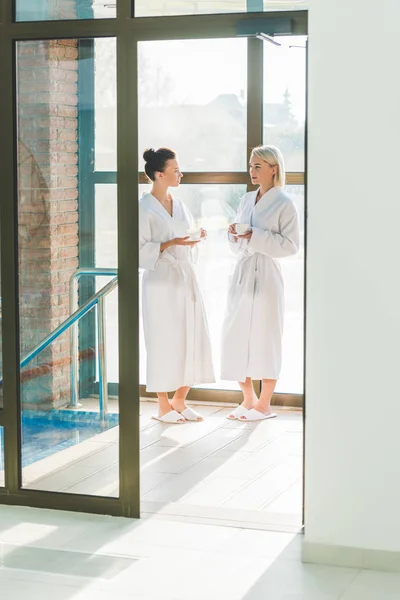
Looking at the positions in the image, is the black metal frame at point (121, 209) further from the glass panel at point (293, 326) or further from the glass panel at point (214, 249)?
the glass panel at point (293, 326)

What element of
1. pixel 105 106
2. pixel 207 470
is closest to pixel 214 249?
pixel 207 470

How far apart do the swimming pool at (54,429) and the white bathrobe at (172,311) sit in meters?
1.73

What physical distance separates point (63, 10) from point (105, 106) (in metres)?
0.42

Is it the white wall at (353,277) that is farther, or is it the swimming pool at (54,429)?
the swimming pool at (54,429)

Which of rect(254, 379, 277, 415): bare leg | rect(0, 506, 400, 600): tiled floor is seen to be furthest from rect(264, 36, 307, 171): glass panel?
rect(0, 506, 400, 600): tiled floor

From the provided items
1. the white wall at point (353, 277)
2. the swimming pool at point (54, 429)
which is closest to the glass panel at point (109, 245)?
the swimming pool at point (54, 429)

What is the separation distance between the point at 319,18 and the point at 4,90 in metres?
1.40

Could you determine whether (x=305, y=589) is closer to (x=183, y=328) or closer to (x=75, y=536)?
(x=75, y=536)

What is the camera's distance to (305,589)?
142 inches

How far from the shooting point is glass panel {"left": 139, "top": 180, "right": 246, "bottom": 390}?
21.9 feet

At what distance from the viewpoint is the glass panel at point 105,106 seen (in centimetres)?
430

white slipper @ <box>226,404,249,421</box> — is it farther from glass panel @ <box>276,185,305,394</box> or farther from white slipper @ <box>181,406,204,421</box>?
glass panel @ <box>276,185,305,394</box>

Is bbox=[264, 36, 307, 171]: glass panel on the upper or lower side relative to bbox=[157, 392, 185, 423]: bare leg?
upper

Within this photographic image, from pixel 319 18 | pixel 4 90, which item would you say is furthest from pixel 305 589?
pixel 4 90
